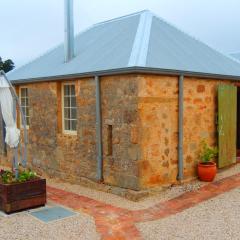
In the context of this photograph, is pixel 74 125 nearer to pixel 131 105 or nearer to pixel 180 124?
pixel 131 105

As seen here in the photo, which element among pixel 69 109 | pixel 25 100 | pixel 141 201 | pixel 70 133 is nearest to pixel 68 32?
pixel 69 109

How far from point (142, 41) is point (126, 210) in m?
4.13

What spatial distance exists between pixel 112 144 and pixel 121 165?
0.58 metres

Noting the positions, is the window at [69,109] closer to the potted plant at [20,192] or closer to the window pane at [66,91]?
the window pane at [66,91]

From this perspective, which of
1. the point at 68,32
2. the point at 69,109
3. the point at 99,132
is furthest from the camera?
the point at 68,32

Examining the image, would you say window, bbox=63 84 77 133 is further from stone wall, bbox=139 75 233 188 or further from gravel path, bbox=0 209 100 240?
gravel path, bbox=0 209 100 240

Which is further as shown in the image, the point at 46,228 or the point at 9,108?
the point at 9,108

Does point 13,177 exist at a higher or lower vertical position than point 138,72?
lower

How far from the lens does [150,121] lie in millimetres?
8055

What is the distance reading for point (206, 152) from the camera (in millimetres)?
9250

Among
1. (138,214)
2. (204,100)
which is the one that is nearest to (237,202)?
(138,214)

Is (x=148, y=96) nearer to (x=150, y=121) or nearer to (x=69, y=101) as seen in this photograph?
(x=150, y=121)

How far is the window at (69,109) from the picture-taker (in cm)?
988

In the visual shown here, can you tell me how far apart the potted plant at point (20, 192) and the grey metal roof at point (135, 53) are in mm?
2968
